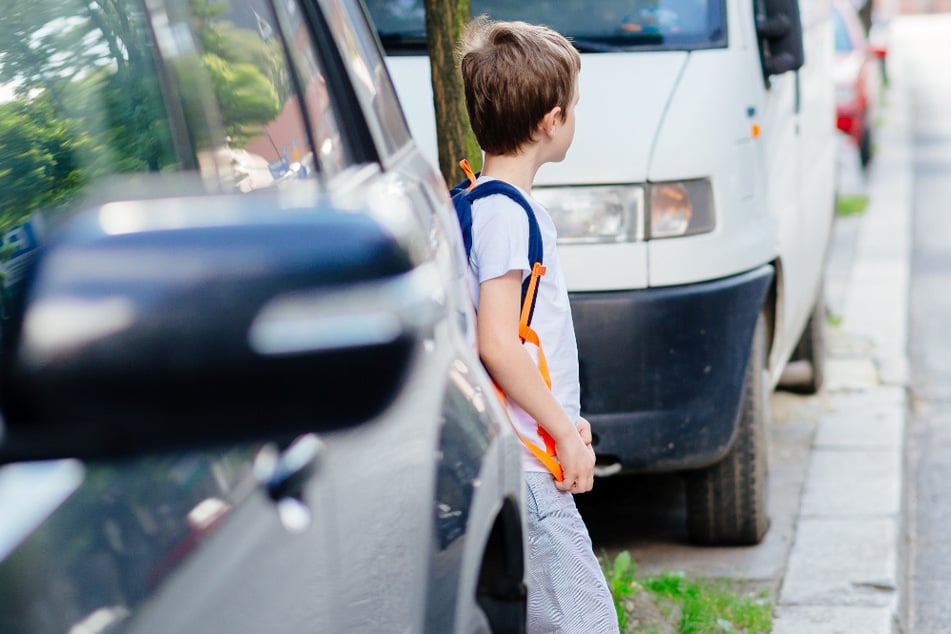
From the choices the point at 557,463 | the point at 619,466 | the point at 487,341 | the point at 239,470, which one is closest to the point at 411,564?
the point at 239,470

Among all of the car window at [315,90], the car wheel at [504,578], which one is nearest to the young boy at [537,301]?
the car wheel at [504,578]

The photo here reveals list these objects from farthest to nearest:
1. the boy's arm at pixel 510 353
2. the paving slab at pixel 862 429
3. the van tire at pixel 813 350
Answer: the van tire at pixel 813 350
the paving slab at pixel 862 429
the boy's arm at pixel 510 353

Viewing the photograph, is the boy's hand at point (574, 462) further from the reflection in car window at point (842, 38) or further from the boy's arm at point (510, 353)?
the reflection in car window at point (842, 38)

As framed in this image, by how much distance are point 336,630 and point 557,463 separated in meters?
1.30

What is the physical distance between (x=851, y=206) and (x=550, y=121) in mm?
10972

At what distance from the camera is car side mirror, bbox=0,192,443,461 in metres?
0.94

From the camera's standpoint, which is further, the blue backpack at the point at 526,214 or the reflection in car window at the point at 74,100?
the blue backpack at the point at 526,214

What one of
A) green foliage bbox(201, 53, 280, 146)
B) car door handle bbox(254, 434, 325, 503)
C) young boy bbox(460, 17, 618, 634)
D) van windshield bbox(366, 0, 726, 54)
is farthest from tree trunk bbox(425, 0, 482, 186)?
car door handle bbox(254, 434, 325, 503)

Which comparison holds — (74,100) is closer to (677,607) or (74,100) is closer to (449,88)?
(449,88)

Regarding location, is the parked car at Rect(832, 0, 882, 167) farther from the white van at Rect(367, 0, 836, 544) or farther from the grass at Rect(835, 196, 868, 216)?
the white van at Rect(367, 0, 836, 544)

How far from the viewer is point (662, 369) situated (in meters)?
4.02

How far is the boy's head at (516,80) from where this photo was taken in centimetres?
251

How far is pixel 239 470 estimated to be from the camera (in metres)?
1.24

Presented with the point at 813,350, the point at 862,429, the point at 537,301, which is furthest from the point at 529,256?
the point at 813,350
